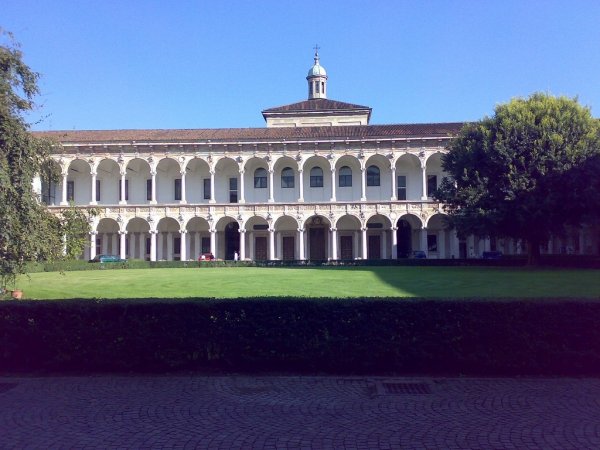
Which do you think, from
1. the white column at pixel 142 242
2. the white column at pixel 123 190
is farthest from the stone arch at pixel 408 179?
the white column at pixel 123 190

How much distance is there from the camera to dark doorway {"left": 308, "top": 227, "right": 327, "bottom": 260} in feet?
171

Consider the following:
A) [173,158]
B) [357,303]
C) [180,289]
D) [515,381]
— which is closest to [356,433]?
[357,303]

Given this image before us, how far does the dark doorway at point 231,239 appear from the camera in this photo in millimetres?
51969

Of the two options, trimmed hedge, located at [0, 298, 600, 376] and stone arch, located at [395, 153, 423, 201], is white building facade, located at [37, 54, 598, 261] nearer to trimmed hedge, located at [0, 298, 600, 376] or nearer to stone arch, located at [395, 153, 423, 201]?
stone arch, located at [395, 153, 423, 201]

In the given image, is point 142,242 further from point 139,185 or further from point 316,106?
point 316,106

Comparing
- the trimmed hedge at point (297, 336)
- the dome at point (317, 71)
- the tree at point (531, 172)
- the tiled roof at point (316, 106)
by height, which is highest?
the dome at point (317, 71)

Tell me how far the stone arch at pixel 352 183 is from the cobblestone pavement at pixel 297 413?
43280 millimetres

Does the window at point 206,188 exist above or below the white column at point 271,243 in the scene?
above

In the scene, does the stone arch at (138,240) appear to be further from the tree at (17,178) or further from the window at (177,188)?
the tree at (17,178)

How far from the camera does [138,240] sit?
52.4m

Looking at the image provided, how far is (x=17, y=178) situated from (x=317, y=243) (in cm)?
4209

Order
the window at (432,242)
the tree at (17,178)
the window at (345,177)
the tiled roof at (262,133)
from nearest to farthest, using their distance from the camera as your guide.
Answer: the tree at (17,178) < the tiled roof at (262,133) < the window at (432,242) < the window at (345,177)

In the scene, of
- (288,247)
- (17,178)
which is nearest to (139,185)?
(288,247)

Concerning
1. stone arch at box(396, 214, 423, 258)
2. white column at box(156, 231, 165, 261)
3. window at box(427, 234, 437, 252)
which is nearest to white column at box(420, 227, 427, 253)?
stone arch at box(396, 214, 423, 258)
